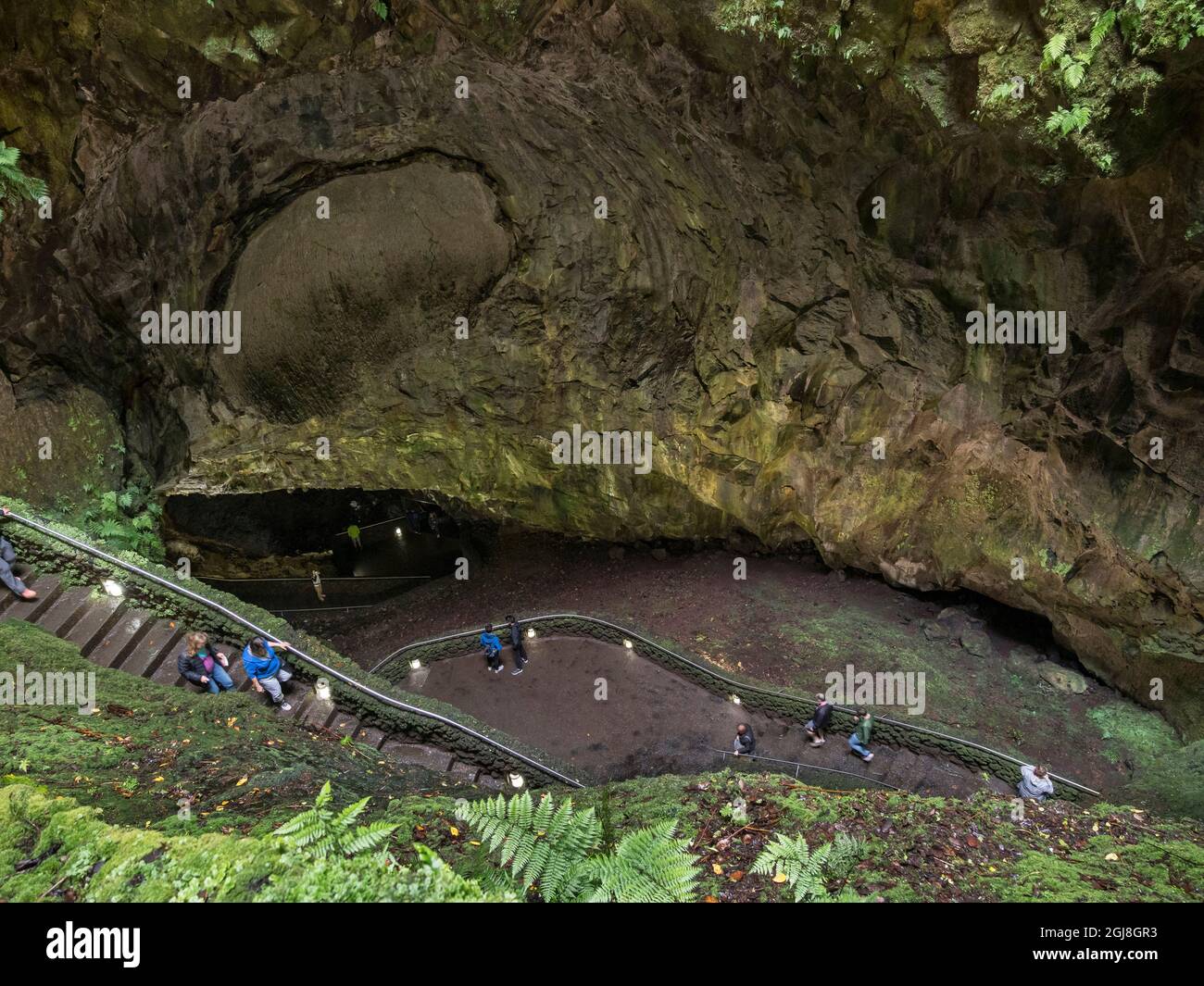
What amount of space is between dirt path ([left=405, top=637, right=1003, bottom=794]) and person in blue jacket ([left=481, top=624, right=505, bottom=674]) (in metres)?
0.15

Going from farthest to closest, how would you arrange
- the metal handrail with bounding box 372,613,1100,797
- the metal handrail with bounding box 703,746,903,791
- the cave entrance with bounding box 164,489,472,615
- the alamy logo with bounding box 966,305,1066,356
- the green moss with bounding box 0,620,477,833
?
1. the cave entrance with bounding box 164,489,472,615
2. the metal handrail with bounding box 703,746,903,791
3. the metal handrail with bounding box 372,613,1100,797
4. the alamy logo with bounding box 966,305,1066,356
5. the green moss with bounding box 0,620,477,833

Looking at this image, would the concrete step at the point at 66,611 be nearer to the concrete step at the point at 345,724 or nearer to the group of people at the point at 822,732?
the concrete step at the point at 345,724

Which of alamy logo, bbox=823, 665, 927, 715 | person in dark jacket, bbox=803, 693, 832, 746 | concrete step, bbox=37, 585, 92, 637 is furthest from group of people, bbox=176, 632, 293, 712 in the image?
alamy logo, bbox=823, 665, 927, 715

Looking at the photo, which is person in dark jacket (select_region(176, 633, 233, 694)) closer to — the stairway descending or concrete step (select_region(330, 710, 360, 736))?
the stairway descending

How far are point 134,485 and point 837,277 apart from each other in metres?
13.3

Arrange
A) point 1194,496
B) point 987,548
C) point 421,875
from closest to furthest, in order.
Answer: point 421,875
point 1194,496
point 987,548

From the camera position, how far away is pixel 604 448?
1417 cm

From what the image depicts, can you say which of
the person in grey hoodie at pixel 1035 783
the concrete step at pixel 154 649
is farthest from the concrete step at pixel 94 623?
the person in grey hoodie at pixel 1035 783

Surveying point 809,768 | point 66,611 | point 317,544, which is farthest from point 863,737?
point 317,544

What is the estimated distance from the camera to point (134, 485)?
1261 centimetres

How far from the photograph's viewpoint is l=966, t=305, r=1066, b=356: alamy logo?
10.4 m

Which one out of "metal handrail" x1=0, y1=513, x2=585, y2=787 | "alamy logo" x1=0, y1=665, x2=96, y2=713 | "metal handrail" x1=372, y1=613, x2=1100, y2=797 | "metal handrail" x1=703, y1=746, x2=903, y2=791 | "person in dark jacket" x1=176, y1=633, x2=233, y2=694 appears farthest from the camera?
"metal handrail" x1=703, y1=746, x2=903, y2=791

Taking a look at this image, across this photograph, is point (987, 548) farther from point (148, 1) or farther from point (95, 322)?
point (95, 322)
